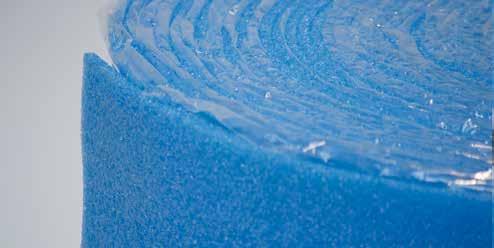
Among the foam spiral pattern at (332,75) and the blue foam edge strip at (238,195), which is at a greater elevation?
the foam spiral pattern at (332,75)

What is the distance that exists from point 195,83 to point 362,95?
178mm

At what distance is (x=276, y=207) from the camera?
55 centimetres

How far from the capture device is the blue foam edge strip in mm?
516

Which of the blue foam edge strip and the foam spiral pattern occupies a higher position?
the foam spiral pattern

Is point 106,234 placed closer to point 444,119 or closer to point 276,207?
point 276,207

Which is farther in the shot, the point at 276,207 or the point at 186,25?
the point at 186,25

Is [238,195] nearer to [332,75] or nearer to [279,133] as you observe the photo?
[279,133]

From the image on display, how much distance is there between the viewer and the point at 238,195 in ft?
1.83

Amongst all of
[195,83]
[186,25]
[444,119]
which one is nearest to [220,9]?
[186,25]

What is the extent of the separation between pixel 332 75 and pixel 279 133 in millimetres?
168

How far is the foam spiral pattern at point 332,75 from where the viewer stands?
537 mm

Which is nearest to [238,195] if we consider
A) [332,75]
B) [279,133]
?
[279,133]

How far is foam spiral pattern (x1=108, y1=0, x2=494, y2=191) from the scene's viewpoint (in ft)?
1.76

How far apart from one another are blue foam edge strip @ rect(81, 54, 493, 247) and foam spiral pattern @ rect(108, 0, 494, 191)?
0.01 m
